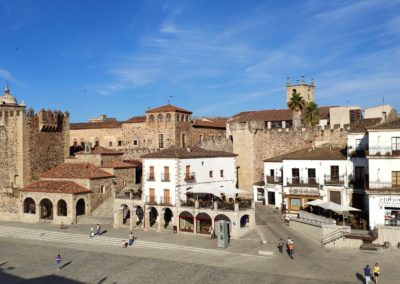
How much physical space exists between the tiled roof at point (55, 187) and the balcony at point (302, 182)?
61.1 feet

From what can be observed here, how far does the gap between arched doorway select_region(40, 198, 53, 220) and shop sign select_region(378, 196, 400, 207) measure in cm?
2991

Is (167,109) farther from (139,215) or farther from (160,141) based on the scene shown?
(139,215)

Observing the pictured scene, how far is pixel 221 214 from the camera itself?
34438mm

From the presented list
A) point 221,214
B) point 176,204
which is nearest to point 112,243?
point 176,204

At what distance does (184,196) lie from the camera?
122 feet

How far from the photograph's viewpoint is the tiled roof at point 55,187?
42.9m

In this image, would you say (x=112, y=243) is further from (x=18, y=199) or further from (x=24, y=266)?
(x=18, y=199)

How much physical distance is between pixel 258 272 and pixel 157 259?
6948mm

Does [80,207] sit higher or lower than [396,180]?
lower

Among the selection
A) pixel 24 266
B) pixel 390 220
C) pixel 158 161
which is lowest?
pixel 24 266

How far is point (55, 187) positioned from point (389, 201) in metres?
29.2

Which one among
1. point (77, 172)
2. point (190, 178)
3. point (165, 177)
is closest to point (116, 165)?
point (77, 172)

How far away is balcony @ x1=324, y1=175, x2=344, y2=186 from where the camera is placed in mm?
36031

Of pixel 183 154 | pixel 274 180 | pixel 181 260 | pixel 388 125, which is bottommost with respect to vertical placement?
pixel 181 260
